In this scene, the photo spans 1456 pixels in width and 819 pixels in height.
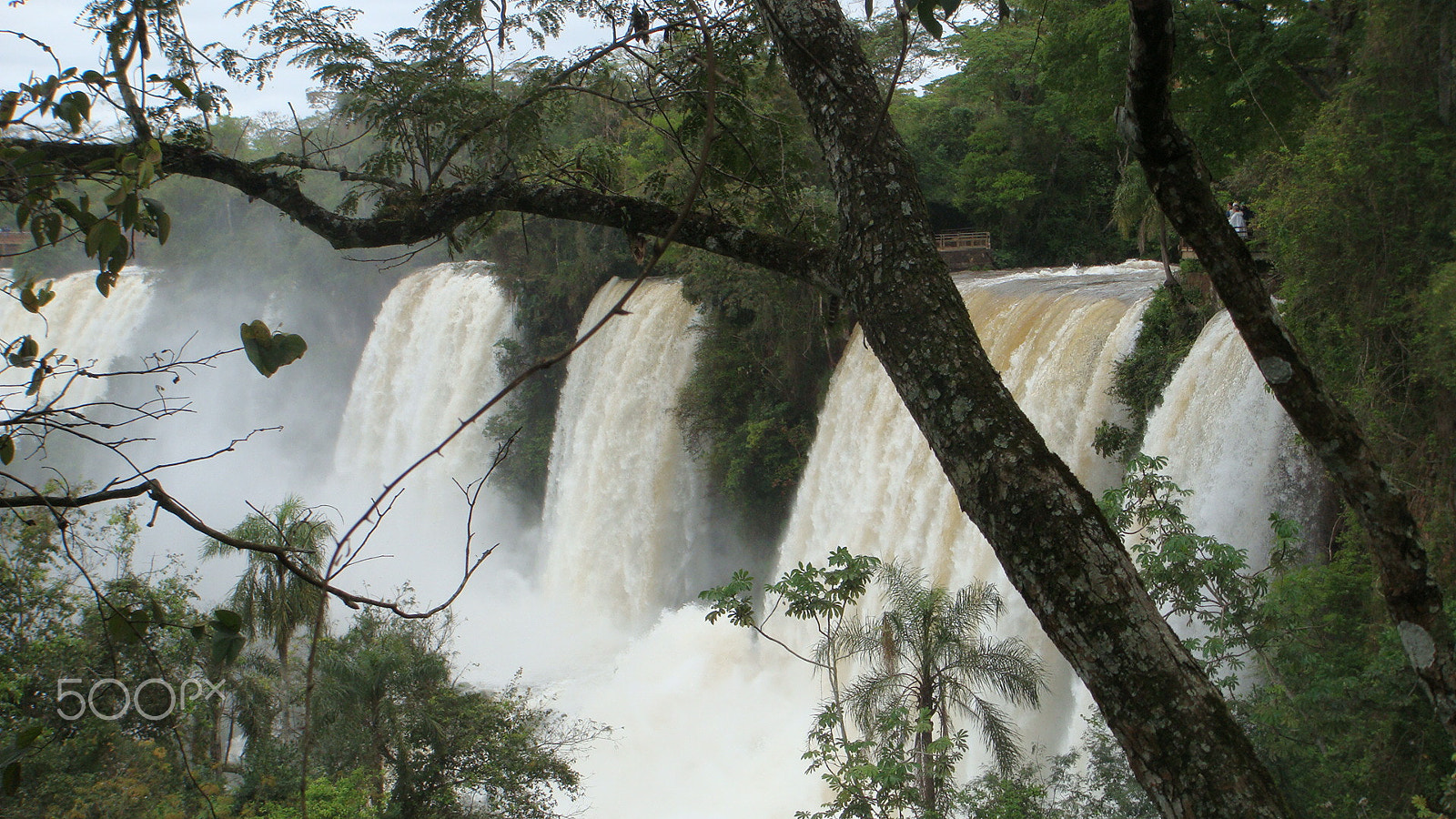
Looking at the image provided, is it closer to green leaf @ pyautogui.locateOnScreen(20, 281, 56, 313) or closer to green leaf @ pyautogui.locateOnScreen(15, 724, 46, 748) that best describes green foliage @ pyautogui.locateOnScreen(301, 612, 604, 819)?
green leaf @ pyautogui.locateOnScreen(20, 281, 56, 313)

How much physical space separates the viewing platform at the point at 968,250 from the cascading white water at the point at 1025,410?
338 cm

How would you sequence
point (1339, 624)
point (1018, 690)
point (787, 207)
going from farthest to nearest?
point (1018, 690)
point (1339, 624)
point (787, 207)

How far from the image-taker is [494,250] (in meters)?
20.8

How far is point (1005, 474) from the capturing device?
1478mm

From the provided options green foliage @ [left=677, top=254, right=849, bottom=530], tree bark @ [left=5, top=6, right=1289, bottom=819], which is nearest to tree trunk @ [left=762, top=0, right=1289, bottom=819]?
tree bark @ [left=5, top=6, right=1289, bottom=819]

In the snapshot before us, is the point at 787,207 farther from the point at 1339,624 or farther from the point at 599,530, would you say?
the point at 599,530

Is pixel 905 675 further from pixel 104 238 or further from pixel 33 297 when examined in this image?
pixel 104 238

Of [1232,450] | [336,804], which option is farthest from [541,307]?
[1232,450]

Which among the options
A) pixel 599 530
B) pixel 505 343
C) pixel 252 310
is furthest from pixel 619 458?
pixel 252 310

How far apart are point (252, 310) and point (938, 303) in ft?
117

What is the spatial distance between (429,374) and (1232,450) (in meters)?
17.0

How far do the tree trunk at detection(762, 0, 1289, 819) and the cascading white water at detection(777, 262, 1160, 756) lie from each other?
6.46 m

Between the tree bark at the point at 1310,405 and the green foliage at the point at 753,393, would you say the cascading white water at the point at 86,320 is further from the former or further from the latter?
the tree bark at the point at 1310,405

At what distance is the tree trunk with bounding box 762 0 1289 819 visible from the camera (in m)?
Result: 1.30
